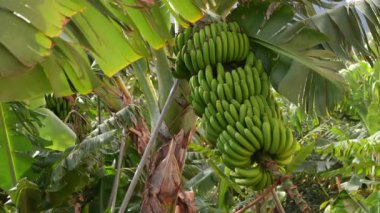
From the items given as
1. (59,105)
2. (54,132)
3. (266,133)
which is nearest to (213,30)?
(266,133)

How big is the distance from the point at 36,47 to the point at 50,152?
200 centimetres

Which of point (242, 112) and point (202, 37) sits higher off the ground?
point (202, 37)

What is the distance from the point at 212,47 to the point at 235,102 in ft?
0.85

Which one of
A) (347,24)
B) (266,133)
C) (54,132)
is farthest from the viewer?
(54,132)

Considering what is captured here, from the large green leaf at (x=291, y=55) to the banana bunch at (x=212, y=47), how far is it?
0.34 feet

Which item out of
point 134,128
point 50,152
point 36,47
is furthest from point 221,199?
point 36,47

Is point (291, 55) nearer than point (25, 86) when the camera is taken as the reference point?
No

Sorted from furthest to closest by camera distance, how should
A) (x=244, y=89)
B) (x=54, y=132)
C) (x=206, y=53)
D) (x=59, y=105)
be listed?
(x=59, y=105) → (x=54, y=132) → (x=206, y=53) → (x=244, y=89)

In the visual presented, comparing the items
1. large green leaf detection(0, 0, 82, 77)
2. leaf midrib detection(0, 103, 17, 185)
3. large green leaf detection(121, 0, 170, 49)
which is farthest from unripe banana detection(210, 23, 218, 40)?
leaf midrib detection(0, 103, 17, 185)

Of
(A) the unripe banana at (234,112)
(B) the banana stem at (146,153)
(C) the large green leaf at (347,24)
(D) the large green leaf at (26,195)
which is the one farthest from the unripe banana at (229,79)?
(D) the large green leaf at (26,195)

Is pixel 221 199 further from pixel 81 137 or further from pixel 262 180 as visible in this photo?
pixel 81 137

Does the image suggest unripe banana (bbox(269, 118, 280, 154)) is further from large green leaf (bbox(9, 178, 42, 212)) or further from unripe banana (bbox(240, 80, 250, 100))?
large green leaf (bbox(9, 178, 42, 212))

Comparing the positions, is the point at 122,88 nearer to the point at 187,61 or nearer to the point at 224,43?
the point at 187,61

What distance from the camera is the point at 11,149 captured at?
8.65ft
